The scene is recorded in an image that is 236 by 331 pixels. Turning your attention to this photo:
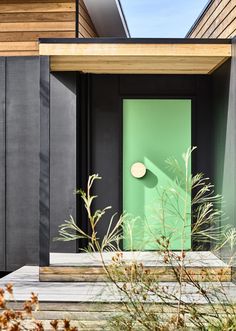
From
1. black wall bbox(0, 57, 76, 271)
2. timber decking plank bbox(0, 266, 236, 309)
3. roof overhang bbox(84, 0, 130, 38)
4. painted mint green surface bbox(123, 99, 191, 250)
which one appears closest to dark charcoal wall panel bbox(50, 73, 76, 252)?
black wall bbox(0, 57, 76, 271)

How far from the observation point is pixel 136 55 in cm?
557

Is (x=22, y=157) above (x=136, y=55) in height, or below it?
below

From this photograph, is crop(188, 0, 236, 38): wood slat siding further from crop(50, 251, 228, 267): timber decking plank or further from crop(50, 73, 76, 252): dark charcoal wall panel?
crop(50, 251, 228, 267): timber decking plank

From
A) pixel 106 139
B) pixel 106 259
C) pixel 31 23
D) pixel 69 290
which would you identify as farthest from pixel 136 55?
pixel 69 290

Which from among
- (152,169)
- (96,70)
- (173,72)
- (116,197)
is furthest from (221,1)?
(116,197)

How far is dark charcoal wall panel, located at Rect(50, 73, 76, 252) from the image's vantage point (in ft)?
21.8

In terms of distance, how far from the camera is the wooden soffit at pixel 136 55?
18.2 feet

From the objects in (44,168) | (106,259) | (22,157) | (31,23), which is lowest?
(106,259)

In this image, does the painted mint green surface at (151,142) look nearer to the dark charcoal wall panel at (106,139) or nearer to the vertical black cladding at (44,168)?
the dark charcoal wall panel at (106,139)

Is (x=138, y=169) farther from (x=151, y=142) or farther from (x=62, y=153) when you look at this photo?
(x=62, y=153)

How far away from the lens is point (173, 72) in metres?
6.74

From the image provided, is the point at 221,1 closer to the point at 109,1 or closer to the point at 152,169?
the point at 109,1

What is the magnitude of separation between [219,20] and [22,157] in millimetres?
2969

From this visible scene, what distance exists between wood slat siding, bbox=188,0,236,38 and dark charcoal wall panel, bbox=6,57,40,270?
2297 mm
